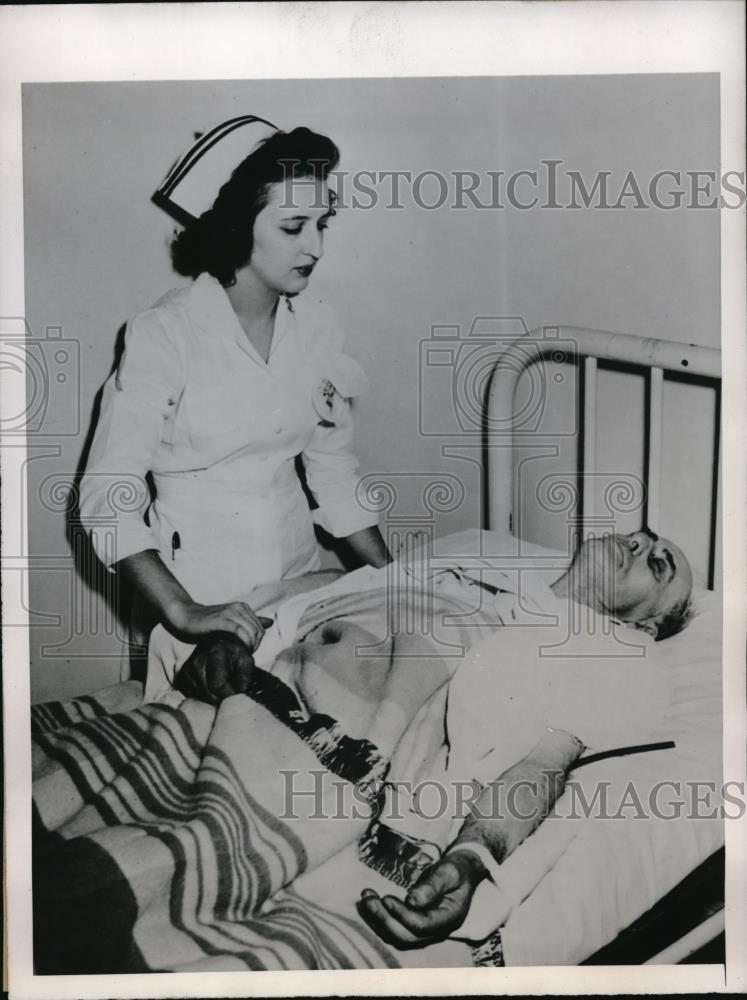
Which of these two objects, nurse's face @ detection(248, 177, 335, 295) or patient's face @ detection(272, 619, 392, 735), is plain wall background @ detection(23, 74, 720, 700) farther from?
patient's face @ detection(272, 619, 392, 735)

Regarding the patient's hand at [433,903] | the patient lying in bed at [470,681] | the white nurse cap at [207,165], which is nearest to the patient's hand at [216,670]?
the patient lying in bed at [470,681]

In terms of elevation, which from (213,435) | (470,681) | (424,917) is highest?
(213,435)

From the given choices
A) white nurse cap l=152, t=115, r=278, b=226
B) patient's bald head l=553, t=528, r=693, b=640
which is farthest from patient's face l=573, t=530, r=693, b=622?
white nurse cap l=152, t=115, r=278, b=226

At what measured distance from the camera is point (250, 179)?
1.34 metres

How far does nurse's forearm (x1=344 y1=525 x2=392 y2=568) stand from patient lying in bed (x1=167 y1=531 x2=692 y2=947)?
28 millimetres

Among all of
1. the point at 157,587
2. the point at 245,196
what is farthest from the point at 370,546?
the point at 245,196

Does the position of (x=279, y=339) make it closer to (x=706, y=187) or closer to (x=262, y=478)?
(x=262, y=478)

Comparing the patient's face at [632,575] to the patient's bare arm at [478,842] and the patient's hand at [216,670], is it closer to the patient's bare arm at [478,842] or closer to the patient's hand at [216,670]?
the patient's bare arm at [478,842]

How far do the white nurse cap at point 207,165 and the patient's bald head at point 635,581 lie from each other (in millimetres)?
741

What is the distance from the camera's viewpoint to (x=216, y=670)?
1.33 meters

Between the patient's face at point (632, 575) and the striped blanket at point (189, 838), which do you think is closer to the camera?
the striped blanket at point (189, 838)

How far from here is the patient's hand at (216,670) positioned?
1323 millimetres

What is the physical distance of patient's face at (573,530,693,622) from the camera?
4.46ft

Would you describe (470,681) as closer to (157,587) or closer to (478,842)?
(478,842)
